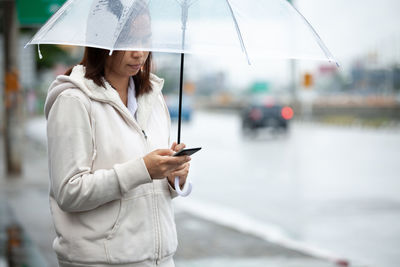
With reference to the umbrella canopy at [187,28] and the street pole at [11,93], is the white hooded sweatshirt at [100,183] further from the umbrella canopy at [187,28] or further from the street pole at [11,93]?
the street pole at [11,93]

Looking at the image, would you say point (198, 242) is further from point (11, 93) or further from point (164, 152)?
point (11, 93)

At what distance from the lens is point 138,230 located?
7.95ft

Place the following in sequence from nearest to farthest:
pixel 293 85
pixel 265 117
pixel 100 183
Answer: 1. pixel 100 183
2. pixel 265 117
3. pixel 293 85

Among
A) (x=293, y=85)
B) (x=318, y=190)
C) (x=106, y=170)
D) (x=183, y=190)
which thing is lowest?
(x=318, y=190)

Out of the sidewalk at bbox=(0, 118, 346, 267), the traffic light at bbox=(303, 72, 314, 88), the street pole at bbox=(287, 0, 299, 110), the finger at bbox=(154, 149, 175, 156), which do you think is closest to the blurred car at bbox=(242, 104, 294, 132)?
the traffic light at bbox=(303, 72, 314, 88)

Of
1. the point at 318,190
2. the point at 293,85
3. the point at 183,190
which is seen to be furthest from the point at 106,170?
the point at 293,85

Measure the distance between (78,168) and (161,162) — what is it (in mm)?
277

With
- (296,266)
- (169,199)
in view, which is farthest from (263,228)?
(169,199)

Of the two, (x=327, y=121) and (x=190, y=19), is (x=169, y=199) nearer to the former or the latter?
(x=190, y=19)

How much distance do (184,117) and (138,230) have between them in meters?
37.1

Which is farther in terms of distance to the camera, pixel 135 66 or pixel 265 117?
pixel 265 117

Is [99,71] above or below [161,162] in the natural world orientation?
above

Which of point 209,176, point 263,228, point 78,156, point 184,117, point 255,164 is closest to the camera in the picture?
point 78,156

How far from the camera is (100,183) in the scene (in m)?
2.31
